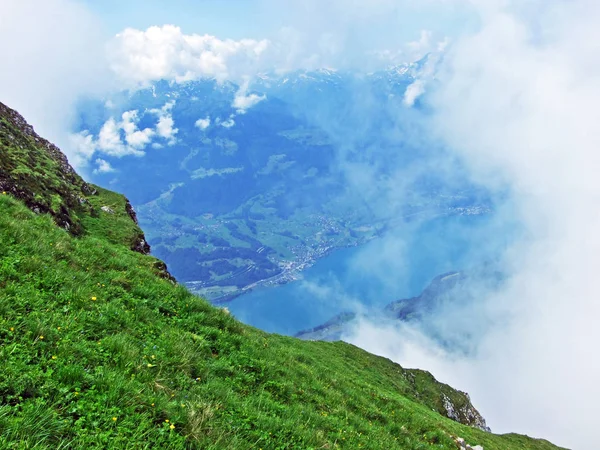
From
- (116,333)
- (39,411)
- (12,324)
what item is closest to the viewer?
(39,411)

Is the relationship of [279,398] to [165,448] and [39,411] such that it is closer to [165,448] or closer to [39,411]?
[165,448]

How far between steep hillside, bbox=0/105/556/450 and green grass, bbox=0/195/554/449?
Answer: 0.03 metres

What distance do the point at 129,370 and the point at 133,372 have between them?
0.19 meters

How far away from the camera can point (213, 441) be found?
19.4ft

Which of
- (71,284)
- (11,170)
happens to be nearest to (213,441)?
(71,284)

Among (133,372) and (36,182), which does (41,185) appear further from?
(133,372)

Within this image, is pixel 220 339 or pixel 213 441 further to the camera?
pixel 220 339

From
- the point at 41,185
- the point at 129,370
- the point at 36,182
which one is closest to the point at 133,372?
the point at 129,370

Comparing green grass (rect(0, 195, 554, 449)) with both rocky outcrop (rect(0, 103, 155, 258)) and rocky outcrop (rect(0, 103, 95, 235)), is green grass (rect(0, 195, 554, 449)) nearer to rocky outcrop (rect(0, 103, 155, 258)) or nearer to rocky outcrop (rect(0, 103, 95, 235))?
rocky outcrop (rect(0, 103, 155, 258))

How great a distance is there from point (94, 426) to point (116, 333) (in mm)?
3438

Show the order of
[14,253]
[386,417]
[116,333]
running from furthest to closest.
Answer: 1. [386,417]
2. [14,253]
3. [116,333]

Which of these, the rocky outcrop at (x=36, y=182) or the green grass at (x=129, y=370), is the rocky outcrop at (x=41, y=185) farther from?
the green grass at (x=129, y=370)

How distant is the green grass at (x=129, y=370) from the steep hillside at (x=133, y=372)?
27 mm

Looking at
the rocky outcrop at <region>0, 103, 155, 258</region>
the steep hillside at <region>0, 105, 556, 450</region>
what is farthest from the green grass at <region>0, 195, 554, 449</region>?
the rocky outcrop at <region>0, 103, 155, 258</region>
